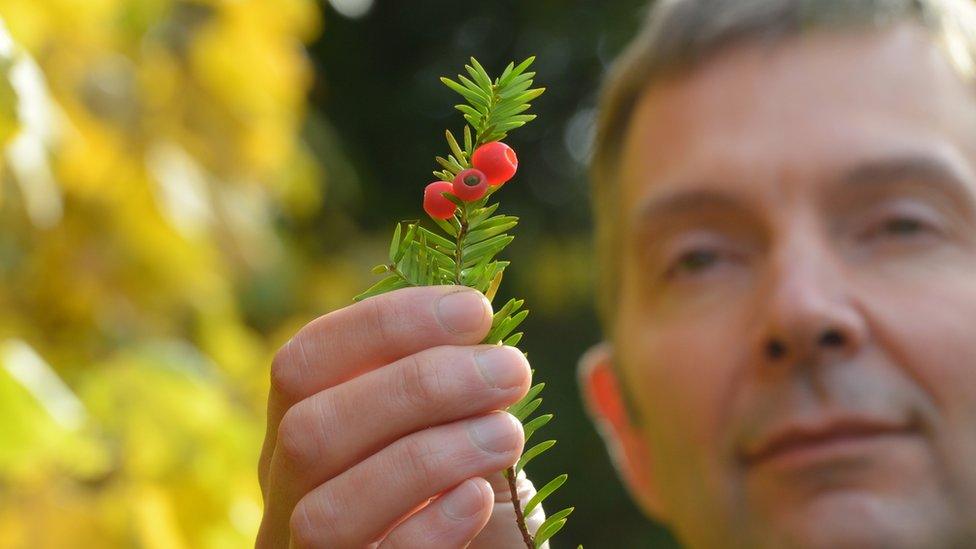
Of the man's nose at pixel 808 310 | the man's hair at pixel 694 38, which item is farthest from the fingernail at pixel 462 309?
the man's hair at pixel 694 38

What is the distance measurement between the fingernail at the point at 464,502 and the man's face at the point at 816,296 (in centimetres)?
58

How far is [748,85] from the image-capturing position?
1291mm

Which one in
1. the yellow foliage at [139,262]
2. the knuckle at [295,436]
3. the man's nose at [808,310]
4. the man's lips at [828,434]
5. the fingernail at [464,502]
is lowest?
the fingernail at [464,502]

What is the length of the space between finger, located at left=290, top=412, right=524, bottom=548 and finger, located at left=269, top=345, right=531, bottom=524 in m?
0.01

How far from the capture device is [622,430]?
5.37ft

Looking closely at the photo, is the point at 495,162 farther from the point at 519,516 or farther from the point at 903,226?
the point at 903,226

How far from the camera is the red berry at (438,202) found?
580 millimetres

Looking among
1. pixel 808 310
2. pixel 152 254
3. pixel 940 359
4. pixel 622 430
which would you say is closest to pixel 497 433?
pixel 808 310

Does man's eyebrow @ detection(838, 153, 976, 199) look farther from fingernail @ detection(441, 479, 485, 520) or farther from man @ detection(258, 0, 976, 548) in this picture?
fingernail @ detection(441, 479, 485, 520)

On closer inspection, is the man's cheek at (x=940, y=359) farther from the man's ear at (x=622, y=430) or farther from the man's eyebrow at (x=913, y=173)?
the man's ear at (x=622, y=430)

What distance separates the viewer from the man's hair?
51.8 inches

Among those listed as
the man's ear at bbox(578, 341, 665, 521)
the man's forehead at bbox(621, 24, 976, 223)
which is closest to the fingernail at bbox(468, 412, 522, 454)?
the man's forehead at bbox(621, 24, 976, 223)

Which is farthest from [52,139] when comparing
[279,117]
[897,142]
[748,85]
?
[897,142]

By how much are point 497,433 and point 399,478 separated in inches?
2.8
